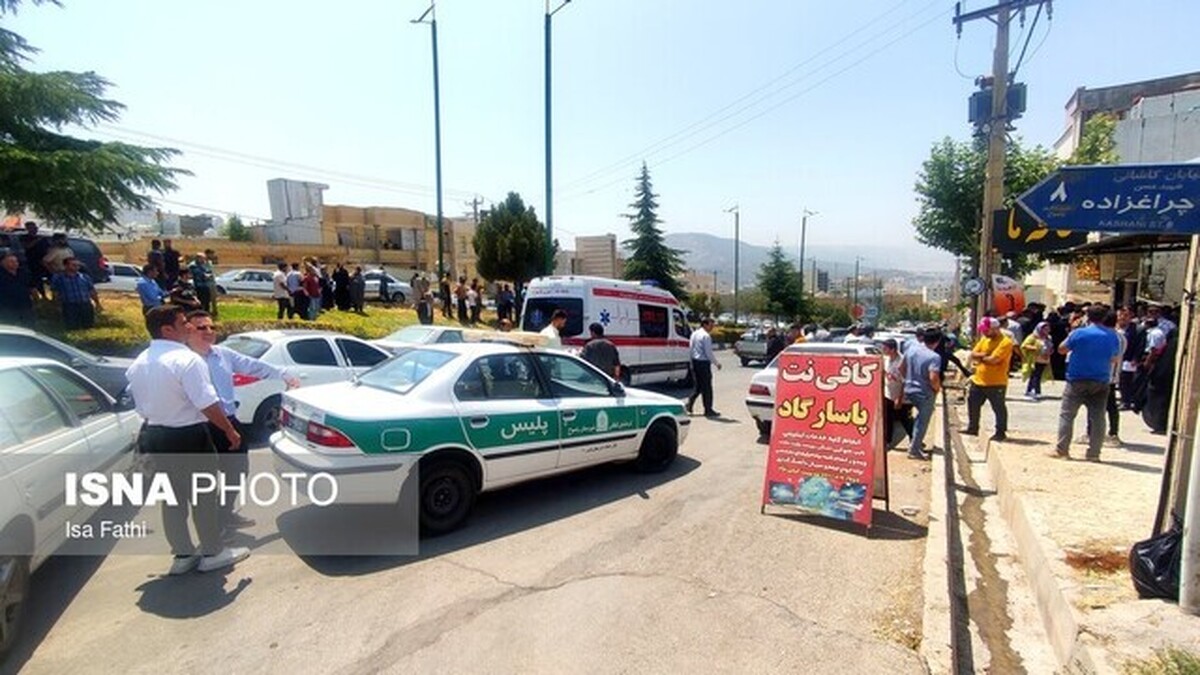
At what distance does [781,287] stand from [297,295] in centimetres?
4127

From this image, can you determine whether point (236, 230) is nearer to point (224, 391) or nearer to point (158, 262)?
point (158, 262)

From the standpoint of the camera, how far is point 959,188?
21906 mm

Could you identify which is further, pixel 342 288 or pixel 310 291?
pixel 342 288

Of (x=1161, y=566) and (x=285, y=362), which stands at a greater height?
(x=285, y=362)

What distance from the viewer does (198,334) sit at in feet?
15.2

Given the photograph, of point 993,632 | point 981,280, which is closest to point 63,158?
point 993,632

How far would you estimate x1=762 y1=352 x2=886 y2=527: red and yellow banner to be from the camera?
16.9 feet

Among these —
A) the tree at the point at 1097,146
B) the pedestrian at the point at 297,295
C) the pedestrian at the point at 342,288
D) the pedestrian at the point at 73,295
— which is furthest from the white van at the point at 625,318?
the tree at the point at 1097,146

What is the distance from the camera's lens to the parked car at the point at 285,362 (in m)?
7.57

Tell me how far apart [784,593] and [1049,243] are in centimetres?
955

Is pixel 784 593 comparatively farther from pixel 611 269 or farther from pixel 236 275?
pixel 611 269

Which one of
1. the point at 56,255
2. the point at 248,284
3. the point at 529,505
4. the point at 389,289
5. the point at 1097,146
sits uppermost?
the point at 1097,146

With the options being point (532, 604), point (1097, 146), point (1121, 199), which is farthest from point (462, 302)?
point (1097, 146)

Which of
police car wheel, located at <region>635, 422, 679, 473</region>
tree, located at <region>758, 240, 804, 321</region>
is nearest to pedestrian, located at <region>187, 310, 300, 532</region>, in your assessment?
police car wheel, located at <region>635, 422, 679, 473</region>
